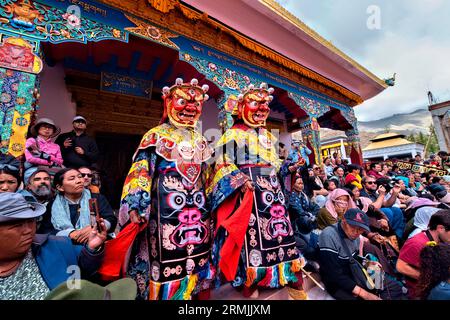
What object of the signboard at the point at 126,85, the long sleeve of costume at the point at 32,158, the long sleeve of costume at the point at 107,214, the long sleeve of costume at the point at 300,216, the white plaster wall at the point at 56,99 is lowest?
the long sleeve of costume at the point at 300,216

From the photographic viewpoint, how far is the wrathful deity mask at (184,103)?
1.89 meters

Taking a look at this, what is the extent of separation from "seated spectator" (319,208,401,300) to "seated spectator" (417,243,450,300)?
41 cm

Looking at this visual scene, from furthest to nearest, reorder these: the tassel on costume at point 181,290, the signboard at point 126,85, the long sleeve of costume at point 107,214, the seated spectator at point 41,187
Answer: the signboard at point 126,85, the long sleeve of costume at point 107,214, the seated spectator at point 41,187, the tassel on costume at point 181,290

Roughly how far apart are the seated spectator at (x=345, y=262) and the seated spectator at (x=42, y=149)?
2944 millimetres

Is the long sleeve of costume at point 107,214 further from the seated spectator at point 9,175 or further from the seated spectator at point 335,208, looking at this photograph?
the seated spectator at point 335,208

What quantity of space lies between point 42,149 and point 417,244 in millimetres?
3995

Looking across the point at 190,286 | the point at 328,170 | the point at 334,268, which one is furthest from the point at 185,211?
the point at 328,170

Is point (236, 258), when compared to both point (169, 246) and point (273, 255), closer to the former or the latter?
point (273, 255)

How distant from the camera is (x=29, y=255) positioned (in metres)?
1.02

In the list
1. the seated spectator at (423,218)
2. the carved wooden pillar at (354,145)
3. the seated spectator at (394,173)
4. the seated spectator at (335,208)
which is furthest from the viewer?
the carved wooden pillar at (354,145)

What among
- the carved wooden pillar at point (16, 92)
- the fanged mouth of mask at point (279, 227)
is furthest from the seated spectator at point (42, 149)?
the fanged mouth of mask at point (279, 227)

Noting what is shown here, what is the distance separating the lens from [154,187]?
1.72m

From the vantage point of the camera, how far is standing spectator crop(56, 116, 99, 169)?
114 inches

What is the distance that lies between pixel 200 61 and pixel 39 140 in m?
2.74
